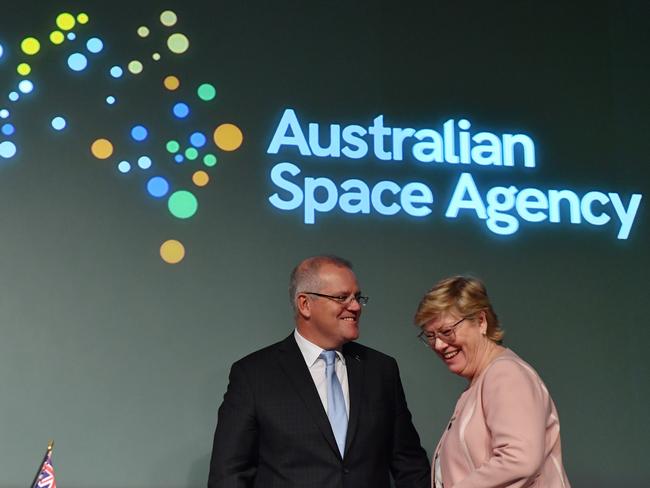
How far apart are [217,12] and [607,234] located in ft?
6.84

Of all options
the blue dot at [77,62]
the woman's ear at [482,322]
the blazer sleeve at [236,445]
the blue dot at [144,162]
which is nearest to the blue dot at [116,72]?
the blue dot at [77,62]

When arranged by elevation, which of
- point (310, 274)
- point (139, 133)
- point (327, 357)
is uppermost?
point (139, 133)

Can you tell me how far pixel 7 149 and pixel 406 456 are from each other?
2.04 metres

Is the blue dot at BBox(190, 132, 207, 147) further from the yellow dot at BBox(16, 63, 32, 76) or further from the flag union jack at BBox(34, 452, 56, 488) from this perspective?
the flag union jack at BBox(34, 452, 56, 488)

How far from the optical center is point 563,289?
4.28 meters

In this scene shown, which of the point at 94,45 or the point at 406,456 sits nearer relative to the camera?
the point at 406,456

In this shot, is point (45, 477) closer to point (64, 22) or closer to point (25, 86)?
point (25, 86)

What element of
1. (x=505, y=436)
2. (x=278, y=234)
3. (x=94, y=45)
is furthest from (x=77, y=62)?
(x=505, y=436)

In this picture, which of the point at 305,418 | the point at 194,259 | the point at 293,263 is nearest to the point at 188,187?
the point at 194,259

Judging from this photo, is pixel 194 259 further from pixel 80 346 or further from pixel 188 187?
pixel 80 346

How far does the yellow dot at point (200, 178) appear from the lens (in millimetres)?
3994

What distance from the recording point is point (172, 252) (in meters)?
3.91

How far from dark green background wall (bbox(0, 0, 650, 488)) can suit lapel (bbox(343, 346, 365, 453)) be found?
0.57m

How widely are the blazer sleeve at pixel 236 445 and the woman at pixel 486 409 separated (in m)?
0.72
